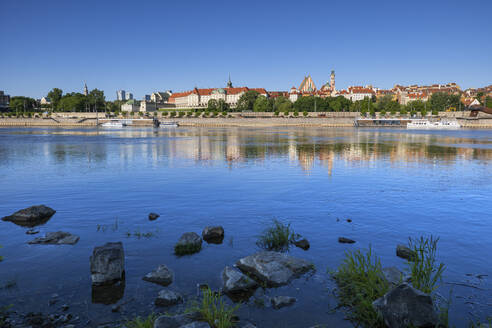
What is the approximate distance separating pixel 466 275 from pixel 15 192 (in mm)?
18734

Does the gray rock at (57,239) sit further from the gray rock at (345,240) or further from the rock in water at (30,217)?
the gray rock at (345,240)

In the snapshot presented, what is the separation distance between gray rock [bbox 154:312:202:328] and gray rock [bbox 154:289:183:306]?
33.7 inches

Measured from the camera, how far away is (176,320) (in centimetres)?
614

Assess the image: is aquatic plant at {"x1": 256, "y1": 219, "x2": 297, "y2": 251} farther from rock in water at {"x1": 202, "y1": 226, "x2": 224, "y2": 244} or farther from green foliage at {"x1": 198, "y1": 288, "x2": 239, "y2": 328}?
green foliage at {"x1": 198, "y1": 288, "x2": 239, "y2": 328}

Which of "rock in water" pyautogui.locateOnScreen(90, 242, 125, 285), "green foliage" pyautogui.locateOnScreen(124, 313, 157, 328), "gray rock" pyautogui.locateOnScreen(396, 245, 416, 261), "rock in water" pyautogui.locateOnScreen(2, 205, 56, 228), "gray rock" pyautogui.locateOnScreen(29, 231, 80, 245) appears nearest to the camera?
"green foliage" pyautogui.locateOnScreen(124, 313, 157, 328)

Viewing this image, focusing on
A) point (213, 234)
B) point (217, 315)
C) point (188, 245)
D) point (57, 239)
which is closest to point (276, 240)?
point (213, 234)

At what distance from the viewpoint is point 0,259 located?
9.27 metres

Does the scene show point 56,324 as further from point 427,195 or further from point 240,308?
point 427,195

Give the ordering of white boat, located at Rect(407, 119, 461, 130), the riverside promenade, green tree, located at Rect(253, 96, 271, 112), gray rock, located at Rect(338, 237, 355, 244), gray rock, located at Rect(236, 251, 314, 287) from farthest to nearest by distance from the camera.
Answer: green tree, located at Rect(253, 96, 271, 112)
the riverside promenade
white boat, located at Rect(407, 119, 461, 130)
gray rock, located at Rect(338, 237, 355, 244)
gray rock, located at Rect(236, 251, 314, 287)

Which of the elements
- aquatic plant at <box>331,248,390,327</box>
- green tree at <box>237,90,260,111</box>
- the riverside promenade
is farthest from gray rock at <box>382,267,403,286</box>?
green tree at <box>237,90,260,111</box>

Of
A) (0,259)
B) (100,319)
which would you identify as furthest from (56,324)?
(0,259)

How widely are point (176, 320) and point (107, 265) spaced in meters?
2.75

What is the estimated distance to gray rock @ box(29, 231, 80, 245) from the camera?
10.4 m

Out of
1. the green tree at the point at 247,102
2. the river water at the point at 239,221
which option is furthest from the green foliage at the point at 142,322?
the green tree at the point at 247,102
